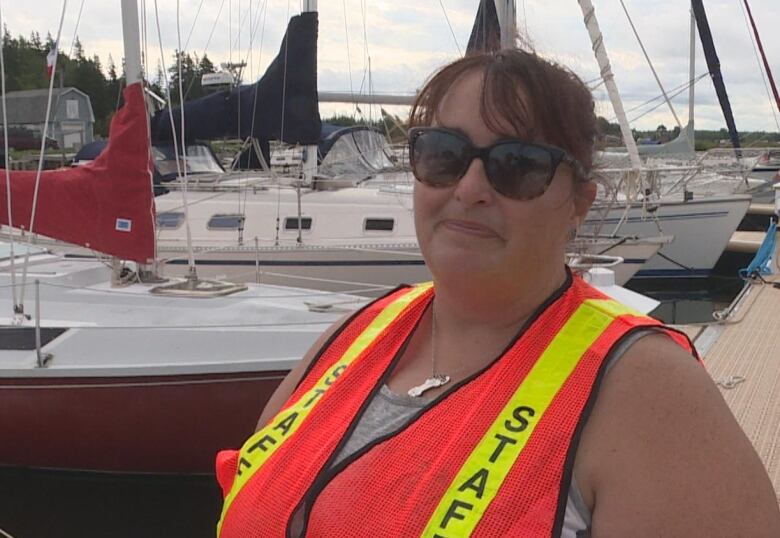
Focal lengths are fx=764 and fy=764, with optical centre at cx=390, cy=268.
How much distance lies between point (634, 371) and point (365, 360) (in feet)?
2.12

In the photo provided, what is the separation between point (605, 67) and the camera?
10.7m

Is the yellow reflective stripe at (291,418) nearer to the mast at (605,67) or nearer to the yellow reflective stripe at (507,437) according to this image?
the yellow reflective stripe at (507,437)

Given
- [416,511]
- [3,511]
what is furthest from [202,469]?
[416,511]

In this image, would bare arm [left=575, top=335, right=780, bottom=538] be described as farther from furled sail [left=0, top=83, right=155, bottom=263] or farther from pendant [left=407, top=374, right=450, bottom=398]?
furled sail [left=0, top=83, right=155, bottom=263]

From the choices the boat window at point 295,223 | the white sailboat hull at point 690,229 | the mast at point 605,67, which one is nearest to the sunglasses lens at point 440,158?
the boat window at point 295,223

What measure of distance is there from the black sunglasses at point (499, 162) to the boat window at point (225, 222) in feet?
28.3

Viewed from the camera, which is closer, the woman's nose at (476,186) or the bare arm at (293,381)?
the woman's nose at (476,186)

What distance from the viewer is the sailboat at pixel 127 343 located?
483 centimetres

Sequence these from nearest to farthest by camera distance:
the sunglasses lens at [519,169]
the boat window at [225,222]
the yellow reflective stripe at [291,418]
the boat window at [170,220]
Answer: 1. the sunglasses lens at [519,169]
2. the yellow reflective stripe at [291,418]
3. the boat window at [225,222]
4. the boat window at [170,220]

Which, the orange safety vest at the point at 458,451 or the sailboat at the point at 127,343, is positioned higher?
the orange safety vest at the point at 458,451

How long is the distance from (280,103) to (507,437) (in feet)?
28.6

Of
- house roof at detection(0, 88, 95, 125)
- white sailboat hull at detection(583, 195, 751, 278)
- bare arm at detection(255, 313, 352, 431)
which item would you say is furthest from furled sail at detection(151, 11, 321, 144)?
house roof at detection(0, 88, 95, 125)

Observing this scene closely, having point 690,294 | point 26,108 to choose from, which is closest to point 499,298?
point 690,294

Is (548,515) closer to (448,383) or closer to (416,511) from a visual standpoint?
(416,511)
